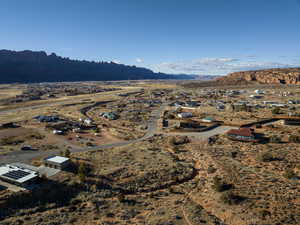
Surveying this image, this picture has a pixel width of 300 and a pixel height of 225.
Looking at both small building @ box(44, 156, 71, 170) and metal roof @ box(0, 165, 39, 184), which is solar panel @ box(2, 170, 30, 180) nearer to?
metal roof @ box(0, 165, 39, 184)

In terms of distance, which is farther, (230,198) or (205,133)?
(205,133)

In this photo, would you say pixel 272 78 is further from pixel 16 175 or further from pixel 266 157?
pixel 16 175

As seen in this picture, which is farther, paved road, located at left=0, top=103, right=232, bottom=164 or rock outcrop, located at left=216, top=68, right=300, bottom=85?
rock outcrop, located at left=216, top=68, right=300, bottom=85

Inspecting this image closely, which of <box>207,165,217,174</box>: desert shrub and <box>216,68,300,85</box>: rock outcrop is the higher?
<box>216,68,300,85</box>: rock outcrop

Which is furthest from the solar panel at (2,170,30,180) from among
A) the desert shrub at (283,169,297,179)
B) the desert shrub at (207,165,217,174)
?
the desert shrub at (283,169,297,179)

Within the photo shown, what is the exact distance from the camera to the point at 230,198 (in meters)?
20.4

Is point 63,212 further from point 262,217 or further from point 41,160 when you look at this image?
point 262,217

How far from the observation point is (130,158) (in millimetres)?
31828

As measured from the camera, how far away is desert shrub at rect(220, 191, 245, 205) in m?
20.0

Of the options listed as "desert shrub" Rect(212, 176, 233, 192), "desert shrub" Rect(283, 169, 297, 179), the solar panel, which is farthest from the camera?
"desert shrub" Rect(283, 169, 297, 179)

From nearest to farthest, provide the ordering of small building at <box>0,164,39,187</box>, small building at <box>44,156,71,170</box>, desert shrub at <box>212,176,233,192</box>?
desert shrub at <box>212,176,233,192</box> < small building at <box>0,164,39,187</box> < small building at <box>44,156,71,170</box>

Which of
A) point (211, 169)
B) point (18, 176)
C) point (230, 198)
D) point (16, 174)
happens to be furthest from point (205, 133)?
point (16, 174)

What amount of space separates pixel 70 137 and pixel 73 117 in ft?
74.7

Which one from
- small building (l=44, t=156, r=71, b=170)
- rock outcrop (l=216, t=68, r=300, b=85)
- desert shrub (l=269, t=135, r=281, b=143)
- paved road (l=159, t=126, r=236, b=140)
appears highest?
rock outcrop (l=216, t=68, r=300, b=85)
